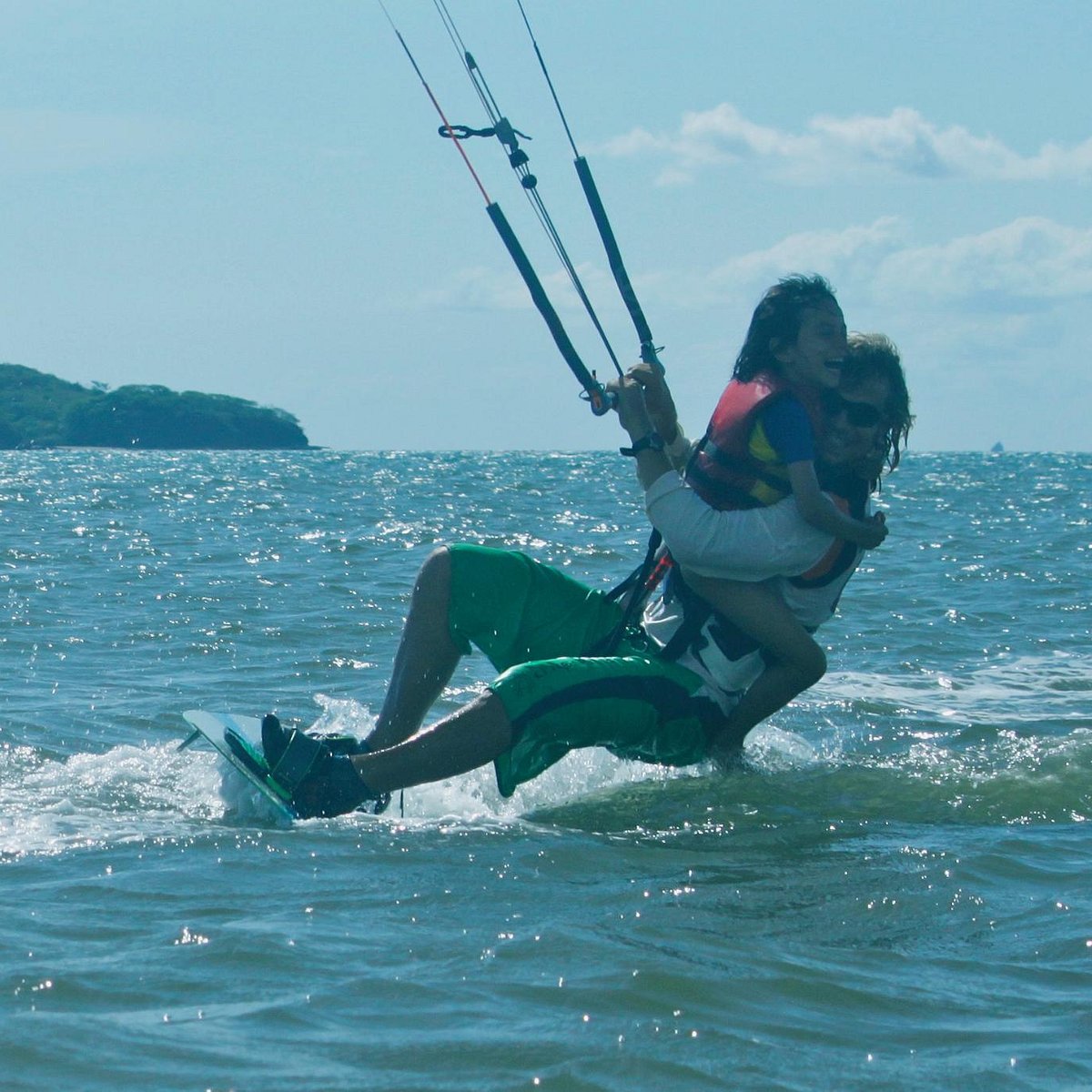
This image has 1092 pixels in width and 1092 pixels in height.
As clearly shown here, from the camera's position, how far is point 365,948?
10.9 feet

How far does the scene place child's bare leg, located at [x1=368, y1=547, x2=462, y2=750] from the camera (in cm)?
487

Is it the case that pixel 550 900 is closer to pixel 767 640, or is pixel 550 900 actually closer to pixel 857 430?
pixel 767 640

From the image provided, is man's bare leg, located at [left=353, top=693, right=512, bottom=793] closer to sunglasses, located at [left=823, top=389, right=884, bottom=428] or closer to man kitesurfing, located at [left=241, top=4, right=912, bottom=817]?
man kitesurfing, located at [left=241, top=4, right=912, bottom=817]

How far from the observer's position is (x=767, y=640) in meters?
4.87

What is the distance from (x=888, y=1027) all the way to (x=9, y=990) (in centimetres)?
161

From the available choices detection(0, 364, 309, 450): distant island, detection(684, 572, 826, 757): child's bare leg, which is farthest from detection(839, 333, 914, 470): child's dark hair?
detection(0, 364, 309, 450): distant island

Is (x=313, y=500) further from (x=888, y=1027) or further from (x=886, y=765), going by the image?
(x=888, y=1027)

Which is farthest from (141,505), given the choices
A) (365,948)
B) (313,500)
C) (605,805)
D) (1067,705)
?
(365,948)

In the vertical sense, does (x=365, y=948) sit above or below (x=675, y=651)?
below

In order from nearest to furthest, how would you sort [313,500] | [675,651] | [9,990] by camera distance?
[9,990], [675,651], [313,500]

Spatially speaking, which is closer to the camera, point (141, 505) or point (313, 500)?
point (141, 505)

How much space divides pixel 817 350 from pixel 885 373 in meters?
0.21

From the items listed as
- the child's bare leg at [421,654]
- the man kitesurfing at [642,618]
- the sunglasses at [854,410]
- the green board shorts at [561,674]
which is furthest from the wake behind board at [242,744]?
the sunglasses at [854,410]

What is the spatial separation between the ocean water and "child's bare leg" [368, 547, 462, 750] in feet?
0.93
